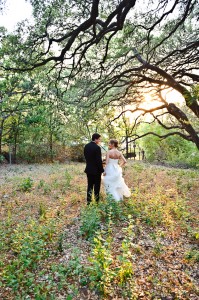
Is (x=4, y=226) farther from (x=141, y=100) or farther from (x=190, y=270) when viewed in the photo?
(x=141, y=100)

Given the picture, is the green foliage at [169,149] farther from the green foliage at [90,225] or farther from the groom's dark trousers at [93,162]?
the green foliage at [90,225]

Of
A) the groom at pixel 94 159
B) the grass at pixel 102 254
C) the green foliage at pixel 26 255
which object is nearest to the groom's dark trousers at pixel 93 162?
the groom at pixel 94 159

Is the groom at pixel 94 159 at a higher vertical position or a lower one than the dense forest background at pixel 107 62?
lower

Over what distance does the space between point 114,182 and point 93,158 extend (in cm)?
127

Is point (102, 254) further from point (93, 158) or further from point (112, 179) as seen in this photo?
point (112, 179)

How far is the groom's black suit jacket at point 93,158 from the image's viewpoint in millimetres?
7816

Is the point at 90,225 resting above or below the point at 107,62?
below

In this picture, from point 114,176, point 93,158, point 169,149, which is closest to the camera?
point 93,158

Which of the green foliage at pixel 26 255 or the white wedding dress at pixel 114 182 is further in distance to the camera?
the white wedding dress at pixel 114 182

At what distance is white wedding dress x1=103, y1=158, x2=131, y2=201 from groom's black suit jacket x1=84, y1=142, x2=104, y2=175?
0.77 m

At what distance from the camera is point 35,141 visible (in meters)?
27.3

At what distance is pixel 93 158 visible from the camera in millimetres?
7871

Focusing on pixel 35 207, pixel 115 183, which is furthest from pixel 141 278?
pixel 35 207

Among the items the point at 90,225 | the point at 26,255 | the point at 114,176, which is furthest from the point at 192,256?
the point at 114,176
